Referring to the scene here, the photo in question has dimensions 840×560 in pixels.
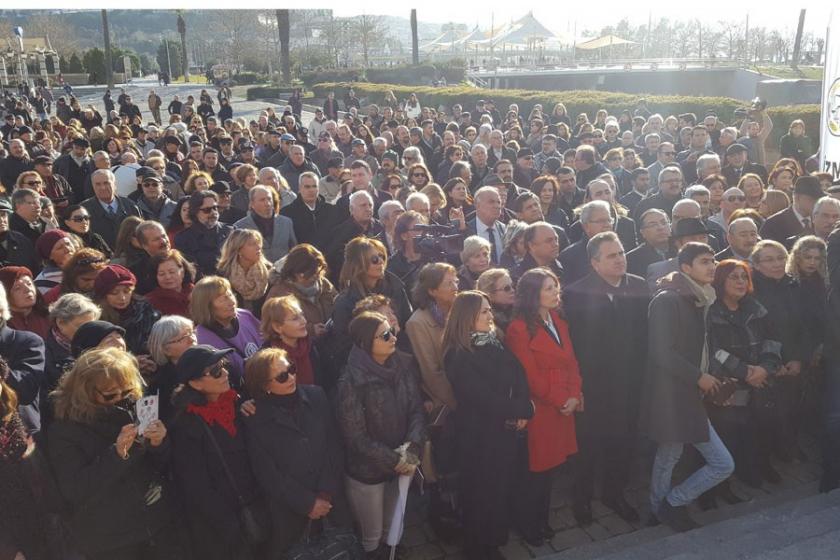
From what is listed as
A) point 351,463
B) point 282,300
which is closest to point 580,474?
point 351,463

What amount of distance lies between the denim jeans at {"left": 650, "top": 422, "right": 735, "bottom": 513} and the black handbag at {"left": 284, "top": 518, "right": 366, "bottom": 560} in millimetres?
2035

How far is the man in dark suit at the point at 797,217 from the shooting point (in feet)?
20.1

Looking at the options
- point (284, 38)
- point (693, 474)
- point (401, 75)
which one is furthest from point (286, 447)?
point (284, 38)

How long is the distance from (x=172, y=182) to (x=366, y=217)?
3876 millimetres

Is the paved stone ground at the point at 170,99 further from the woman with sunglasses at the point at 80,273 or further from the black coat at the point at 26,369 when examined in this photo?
the black coat at the point at 26,369

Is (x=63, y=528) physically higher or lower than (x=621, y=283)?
lower

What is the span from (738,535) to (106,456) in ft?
11.0

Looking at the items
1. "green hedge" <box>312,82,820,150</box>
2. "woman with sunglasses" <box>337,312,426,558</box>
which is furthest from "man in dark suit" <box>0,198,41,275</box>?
"green hedge" <box>312,82,820,150</box>

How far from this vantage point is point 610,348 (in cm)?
423

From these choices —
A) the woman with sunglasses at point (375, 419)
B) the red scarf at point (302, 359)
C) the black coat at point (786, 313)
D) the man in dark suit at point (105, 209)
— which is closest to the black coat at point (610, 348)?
the black coat at point (786, 313)

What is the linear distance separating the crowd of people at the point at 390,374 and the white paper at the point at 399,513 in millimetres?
66

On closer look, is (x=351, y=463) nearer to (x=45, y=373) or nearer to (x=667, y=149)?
(x=45, y=373)

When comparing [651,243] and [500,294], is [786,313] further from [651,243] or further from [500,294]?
[500,294]

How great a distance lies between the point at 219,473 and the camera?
3219 millimetres
